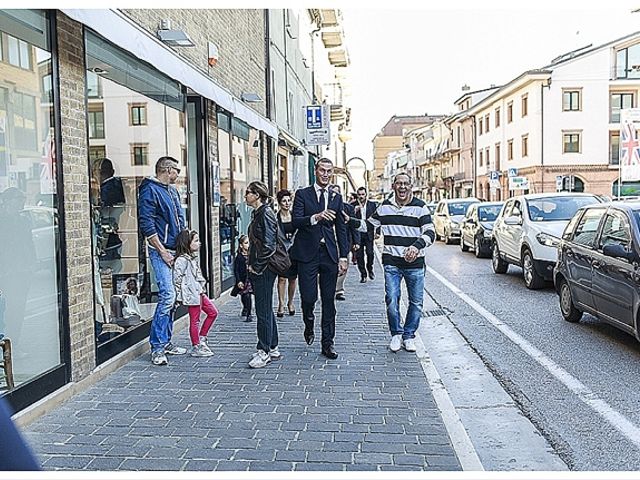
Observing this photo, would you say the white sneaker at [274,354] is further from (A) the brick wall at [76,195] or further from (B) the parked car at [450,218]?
(B) the parked car at [450,218]

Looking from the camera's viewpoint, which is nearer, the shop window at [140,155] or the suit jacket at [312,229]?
the suit jacket at [312,229]

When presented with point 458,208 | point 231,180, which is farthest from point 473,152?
point 231,180

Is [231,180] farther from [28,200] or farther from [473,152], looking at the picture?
[473,152]

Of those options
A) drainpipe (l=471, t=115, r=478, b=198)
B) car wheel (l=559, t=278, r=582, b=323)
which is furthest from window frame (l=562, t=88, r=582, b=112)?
car wheel (l=559, t=278, r=582, b=323)

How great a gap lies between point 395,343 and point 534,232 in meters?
6.41

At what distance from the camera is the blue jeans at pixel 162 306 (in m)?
6.96

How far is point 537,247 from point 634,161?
5.99 meters

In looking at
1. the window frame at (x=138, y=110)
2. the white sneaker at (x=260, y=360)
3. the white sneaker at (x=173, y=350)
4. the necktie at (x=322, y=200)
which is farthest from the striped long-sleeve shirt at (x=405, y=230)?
the window frame at (x=138, y=110)

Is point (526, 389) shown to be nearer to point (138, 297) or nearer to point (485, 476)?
point (485, 476)

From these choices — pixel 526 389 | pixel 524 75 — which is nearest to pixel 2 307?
pixel 526 389

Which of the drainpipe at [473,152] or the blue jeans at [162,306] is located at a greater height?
the drainpipe at [473,152]

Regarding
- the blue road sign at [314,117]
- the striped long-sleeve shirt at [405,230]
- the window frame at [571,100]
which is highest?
the window frame at [571,100]

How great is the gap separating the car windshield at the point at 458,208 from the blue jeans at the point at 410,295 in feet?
64.5

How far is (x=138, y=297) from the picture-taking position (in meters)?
7.82
